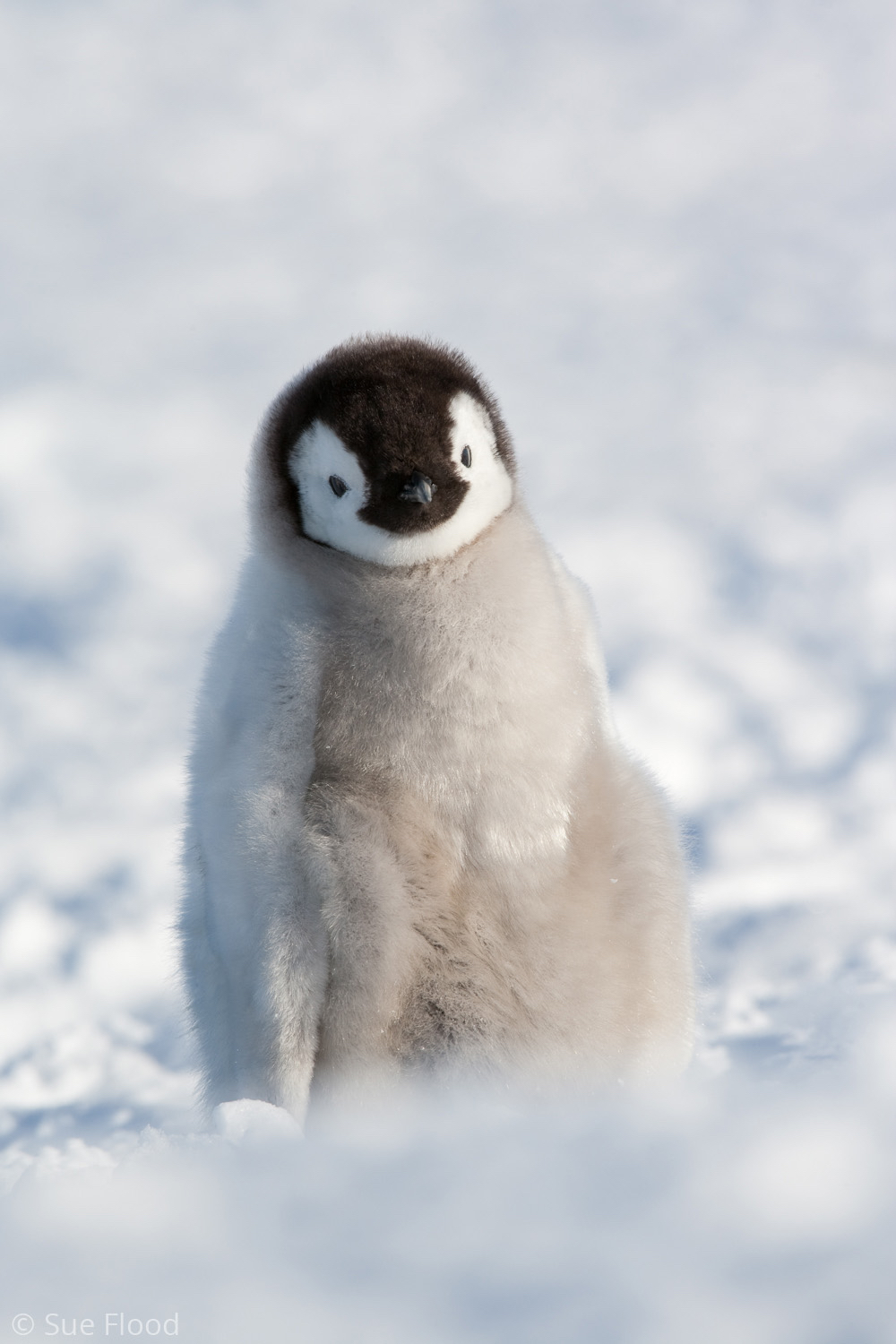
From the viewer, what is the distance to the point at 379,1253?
0.80 metres

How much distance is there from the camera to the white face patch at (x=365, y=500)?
1.96 m

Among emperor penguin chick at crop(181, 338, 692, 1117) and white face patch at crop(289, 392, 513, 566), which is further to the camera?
white face patch at crop(289, 392, 513, 566)

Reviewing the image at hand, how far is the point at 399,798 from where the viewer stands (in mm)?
1931

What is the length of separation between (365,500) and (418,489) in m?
0.10

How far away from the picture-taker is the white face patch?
77.2 inches

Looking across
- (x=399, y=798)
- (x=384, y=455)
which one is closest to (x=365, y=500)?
(x=384, y=455)

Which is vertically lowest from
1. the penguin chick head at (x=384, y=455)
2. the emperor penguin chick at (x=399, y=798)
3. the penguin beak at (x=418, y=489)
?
the emperor penguin chick at (x=399, y=798)

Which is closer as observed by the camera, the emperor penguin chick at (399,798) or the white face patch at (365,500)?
the emperor penguin chick at (399,798)

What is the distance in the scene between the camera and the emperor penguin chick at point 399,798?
73.2 inches

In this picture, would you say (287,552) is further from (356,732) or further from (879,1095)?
(879,1095)

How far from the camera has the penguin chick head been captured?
194cm

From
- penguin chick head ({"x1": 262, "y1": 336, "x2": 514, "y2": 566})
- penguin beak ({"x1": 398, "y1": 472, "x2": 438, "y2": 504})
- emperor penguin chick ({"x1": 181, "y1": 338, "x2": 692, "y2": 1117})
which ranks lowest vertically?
emperor penguin chick ({"x1": 181, "y1": 338, "x2": 692, "y2": 1117})

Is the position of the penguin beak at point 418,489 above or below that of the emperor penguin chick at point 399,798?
above

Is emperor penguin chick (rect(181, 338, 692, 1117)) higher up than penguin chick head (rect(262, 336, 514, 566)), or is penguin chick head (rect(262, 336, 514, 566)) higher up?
penguin chick head (rect(262, 336, 514, 566))
